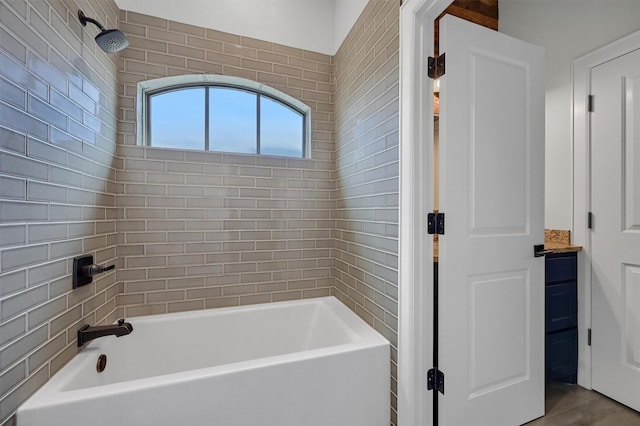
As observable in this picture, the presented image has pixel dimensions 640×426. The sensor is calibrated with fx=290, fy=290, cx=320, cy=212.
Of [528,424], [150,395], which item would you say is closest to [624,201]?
[528,424]

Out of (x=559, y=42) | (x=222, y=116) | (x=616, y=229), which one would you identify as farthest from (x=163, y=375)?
(x=559, y=42)

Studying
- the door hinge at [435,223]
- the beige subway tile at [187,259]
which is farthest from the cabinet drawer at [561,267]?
the beige subway tile at [187,259]

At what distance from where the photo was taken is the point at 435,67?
138cm

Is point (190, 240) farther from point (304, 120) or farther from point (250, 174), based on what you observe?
point (304, 120)

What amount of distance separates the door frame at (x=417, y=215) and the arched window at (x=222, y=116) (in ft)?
3.53

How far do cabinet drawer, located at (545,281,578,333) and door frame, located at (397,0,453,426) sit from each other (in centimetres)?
115

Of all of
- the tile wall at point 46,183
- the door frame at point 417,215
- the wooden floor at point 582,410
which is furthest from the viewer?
the wooden floor at point 582,410

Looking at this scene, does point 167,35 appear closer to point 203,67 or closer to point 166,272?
point 203,67

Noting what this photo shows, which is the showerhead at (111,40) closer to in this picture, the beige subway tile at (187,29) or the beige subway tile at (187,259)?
the beige subway tile at (187,29)

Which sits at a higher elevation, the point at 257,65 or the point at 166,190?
the point at 257,65

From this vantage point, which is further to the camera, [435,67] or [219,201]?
[219,201]

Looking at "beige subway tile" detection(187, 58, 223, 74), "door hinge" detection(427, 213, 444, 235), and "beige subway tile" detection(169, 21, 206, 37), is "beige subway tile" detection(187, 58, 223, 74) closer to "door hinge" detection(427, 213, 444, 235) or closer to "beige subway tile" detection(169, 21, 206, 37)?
"beige subway tile" detection(169, 21, 206, 37)

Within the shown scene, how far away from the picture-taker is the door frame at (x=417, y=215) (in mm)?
1343

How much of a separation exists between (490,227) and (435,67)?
2.74 ft
